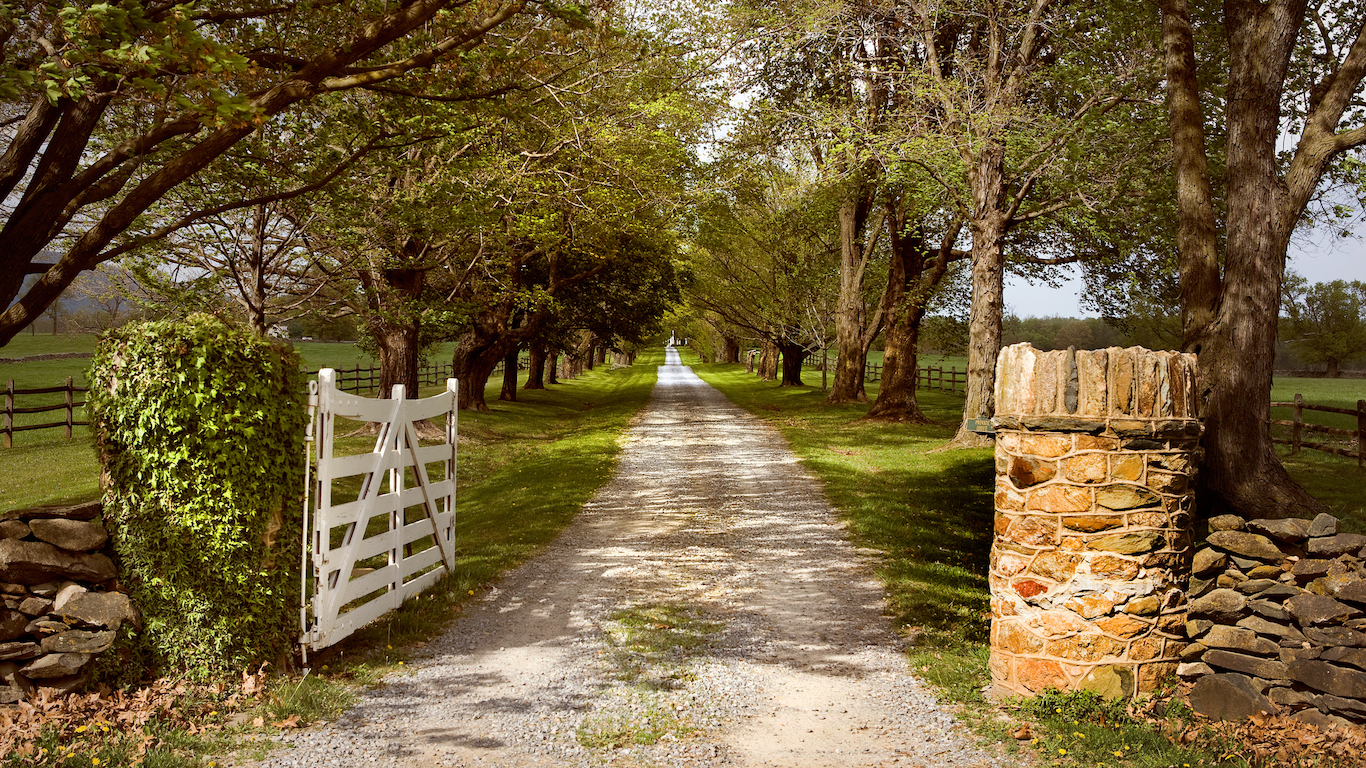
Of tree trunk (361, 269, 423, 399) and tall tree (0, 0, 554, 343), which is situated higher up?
tall tree (0, 0, 554, 343)

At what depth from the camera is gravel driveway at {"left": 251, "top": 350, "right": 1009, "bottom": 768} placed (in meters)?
4.83

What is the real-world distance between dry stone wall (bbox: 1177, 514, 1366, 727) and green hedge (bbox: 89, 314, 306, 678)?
19.9 ft

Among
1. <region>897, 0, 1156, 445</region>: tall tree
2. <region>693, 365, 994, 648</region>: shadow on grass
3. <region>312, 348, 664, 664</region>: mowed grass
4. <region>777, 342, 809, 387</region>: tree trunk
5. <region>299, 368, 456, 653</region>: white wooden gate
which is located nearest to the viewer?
<region>299, 368, 456, 653</region>: white wooden gate

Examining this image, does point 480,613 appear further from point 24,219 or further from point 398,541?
point 24,219

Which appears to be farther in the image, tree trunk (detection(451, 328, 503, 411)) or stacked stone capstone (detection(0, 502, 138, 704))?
tree trunk (detection(451, 328, 503, 411))

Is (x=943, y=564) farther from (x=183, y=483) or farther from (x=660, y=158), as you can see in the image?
(x=660, y=158)

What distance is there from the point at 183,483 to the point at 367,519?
137cm

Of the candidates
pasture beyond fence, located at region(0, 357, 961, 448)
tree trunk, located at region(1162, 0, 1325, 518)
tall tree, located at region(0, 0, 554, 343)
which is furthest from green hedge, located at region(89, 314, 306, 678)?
pasture beyond fence, located at region(0, 357, 961, 448)

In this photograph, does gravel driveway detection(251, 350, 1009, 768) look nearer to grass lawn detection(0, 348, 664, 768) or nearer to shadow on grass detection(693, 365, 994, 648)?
grass lawn detection(0, 348, 664, 768)

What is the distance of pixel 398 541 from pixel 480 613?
0.98 metres

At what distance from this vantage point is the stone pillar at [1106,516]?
5148 mm

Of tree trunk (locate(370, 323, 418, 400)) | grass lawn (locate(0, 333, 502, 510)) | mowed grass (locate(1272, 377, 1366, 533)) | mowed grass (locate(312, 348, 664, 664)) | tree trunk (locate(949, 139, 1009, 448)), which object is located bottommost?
grass lawn (locate(0, 333, 502, 510))

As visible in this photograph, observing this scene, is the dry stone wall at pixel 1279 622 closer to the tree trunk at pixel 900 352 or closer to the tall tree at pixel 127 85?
the tall tree at pixel 127 85

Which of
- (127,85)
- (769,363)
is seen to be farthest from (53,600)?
(769,363)
